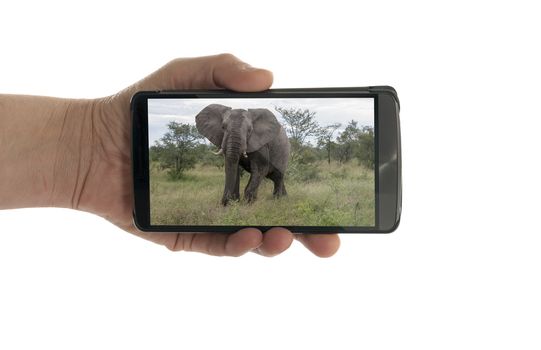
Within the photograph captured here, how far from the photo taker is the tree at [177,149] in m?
2.36

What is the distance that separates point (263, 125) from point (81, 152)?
889mm

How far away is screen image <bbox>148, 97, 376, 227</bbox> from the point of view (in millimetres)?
2324

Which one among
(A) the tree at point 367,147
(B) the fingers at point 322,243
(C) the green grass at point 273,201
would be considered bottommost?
(B) the fingers at point 322,243

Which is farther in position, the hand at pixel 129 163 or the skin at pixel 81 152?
the skin at pixel 81 152

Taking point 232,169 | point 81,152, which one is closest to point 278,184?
point 232,169

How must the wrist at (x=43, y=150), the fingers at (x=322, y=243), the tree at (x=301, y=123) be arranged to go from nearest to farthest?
the tree at (x=301, y=123) < the fingers at (x=322, y=243) < the wrist at (x=43, y=150)

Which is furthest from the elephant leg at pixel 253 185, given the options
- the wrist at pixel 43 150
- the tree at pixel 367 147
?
the wrist at pixel 43 150

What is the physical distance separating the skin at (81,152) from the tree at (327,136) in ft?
1.34

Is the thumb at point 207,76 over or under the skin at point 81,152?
over

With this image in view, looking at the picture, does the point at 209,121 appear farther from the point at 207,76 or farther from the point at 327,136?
the point at 327,136

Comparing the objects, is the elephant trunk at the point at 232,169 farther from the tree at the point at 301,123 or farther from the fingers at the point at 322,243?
the fingers at the point at 322,243

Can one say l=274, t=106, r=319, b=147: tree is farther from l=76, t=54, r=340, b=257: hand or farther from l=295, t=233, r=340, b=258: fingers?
l=295, t=233, r=340, b=258: fingers

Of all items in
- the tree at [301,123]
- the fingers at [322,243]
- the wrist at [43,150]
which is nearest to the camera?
the tree at [301,123]

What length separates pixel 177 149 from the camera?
238 centimetres
